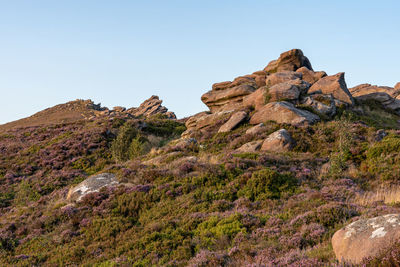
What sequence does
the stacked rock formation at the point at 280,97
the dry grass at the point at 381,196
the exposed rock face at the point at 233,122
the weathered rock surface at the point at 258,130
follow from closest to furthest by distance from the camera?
1. the dry grass at the point at 381,196
2. the weathered rock surface at the point at 258,130
3. the stacked rock formation at the point at 280,97
4. the exposed rock face at the point at 233,122

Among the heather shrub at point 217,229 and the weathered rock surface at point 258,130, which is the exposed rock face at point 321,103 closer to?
the weathered rock surface at point 258,130

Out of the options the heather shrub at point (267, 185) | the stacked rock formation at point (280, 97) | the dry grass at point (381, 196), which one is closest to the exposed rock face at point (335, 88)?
the stacked rock formation at point (280, 97)

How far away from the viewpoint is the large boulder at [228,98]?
3500 cm

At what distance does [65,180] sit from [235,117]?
1650 cm

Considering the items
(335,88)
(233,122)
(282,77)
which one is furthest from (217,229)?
(282,77)

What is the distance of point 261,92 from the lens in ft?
101

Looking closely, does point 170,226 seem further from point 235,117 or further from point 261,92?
point 261,92

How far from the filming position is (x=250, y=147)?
20438mm

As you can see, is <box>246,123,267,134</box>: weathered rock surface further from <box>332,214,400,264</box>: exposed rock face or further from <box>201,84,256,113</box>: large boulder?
<box>332,214,400,264</box>: exposed rock face

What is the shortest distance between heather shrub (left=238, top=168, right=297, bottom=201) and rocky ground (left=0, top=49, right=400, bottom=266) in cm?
5

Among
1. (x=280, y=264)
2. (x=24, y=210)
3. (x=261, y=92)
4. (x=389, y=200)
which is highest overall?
(x=261, y=92)

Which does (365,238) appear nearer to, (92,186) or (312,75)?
(92,186)

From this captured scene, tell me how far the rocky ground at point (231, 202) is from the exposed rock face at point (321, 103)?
121 millimetres

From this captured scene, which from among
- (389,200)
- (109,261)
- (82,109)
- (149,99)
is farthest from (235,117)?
(82,109)
